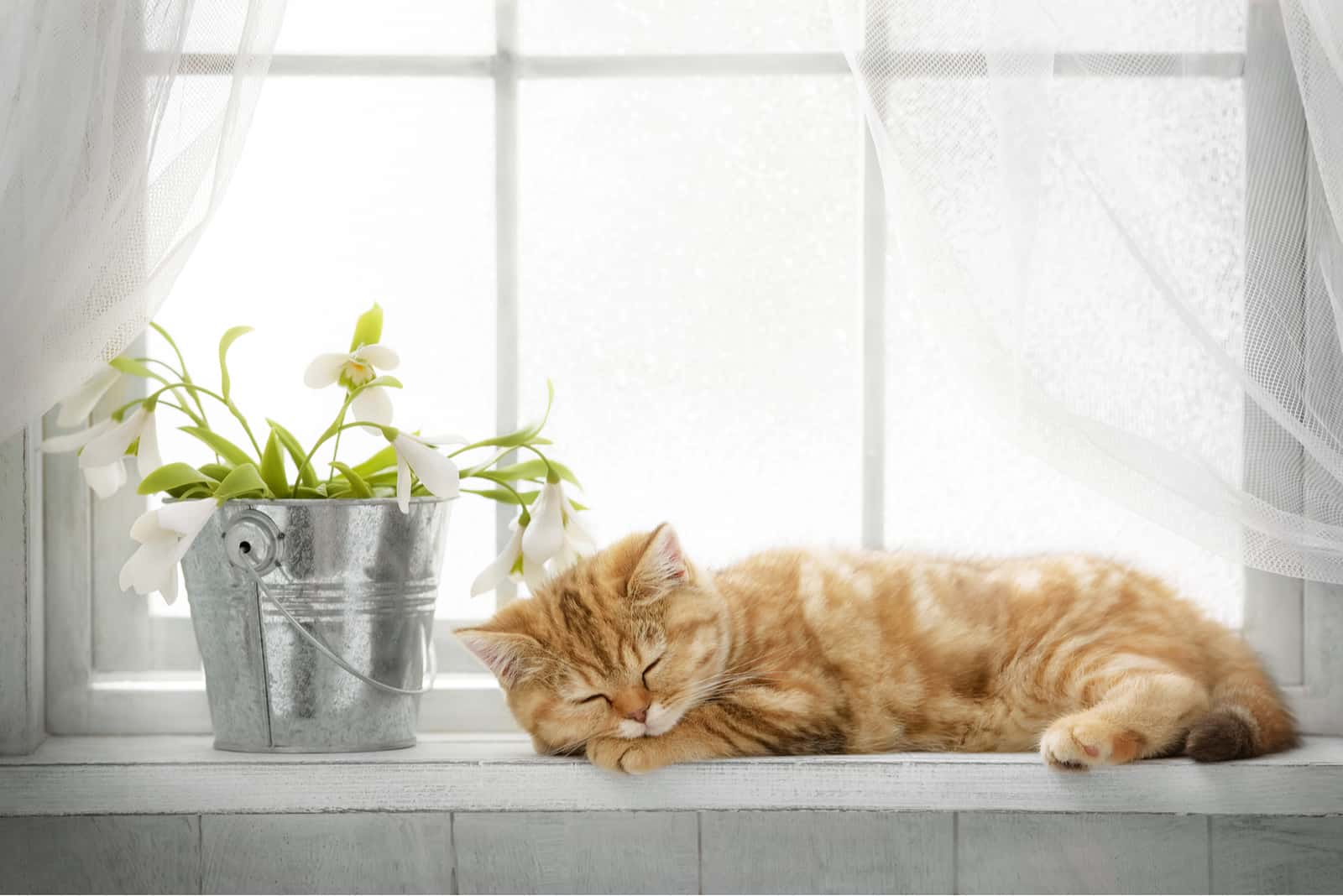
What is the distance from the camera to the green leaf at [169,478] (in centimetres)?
124

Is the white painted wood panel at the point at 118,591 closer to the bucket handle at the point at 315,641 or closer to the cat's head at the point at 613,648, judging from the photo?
the bucket handle at the point at 315,641

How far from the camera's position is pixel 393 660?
132 centimetres

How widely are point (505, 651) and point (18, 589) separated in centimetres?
64

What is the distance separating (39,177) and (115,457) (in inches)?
12.2

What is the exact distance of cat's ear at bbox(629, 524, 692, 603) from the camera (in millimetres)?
1278

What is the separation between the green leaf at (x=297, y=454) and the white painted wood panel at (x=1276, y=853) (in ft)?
3.87

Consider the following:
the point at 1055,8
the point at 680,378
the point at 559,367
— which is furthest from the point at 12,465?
the point at 1055,8

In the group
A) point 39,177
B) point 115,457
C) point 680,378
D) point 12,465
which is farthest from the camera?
point 680,378

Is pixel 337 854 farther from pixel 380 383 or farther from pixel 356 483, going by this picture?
pixel 380 383

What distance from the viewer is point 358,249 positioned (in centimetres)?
156

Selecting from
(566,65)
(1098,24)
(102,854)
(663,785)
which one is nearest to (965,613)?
(663,785)

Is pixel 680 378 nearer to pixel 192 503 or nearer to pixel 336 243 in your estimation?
pixel 336 243

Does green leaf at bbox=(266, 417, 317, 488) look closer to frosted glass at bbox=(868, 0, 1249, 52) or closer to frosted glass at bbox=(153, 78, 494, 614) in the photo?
frosted glass at bbox=(153, 78, 494, 614)

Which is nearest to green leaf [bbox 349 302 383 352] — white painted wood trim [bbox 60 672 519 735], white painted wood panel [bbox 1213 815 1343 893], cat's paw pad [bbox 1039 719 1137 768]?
white painted wood trim [bbox 60 672 519 735]
